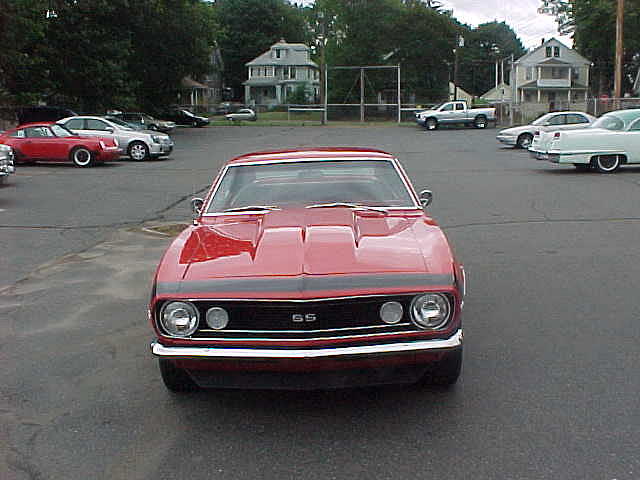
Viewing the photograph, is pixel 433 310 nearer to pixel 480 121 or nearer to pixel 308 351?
pixel 308 351

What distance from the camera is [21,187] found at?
17.1m

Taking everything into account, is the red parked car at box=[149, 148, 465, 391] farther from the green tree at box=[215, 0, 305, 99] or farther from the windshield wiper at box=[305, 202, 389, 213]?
the green tree at box=[215, 0, 305, 99]

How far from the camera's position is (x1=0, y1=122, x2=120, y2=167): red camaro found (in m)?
22.5

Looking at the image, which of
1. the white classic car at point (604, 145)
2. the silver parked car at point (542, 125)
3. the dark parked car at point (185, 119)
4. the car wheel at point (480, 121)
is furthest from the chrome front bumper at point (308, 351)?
the dark parked car at point (185, 119)

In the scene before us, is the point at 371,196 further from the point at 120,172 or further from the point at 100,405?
the point at 120,172

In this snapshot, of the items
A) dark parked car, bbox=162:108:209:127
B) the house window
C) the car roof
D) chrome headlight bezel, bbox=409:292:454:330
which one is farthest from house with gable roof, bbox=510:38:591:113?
chrome headlight bezel, bbox=409:292:454:330

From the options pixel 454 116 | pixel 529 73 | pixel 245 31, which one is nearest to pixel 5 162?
pixel 454 116

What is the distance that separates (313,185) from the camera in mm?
5828

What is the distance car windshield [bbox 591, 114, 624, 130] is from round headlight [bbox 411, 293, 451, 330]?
52.2ft

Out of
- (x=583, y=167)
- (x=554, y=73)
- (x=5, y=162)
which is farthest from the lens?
(x=554, y=73)

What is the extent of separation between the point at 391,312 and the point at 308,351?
497mm

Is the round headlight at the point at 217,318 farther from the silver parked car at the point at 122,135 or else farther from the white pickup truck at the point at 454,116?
the white pickup truck at the point at 454,116

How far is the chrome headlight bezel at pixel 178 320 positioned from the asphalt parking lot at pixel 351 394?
57cm

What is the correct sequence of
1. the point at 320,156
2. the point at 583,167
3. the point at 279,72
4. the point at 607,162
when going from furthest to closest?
the point at 279,72 < the point at 583,167 < the point at 607,162 < the point at 320,156
